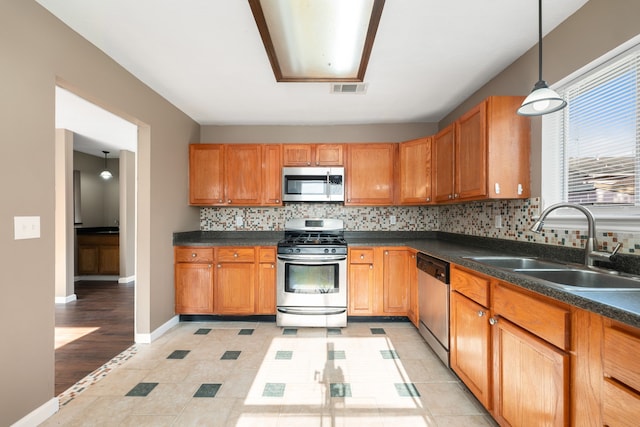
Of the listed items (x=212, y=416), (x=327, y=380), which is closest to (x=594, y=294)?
(x=327, y=380)

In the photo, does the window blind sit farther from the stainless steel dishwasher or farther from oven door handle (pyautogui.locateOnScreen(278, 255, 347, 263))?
oven door handle (pyautogui.locateOnScreen(278, 255, 347, 263))

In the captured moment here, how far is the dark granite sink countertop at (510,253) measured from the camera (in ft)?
3.16

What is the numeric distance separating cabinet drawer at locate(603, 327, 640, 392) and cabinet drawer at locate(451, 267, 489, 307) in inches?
28.9

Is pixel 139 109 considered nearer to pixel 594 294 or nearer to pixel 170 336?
pixel 170 336

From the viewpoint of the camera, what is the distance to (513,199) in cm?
234

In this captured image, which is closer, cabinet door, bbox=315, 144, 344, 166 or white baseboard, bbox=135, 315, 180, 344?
white baseboard, bbox=135, 315, 180, 344

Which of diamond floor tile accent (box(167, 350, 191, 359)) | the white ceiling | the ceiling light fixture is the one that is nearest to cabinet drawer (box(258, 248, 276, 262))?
diamond floor tile accent (box(167, 350, 191, 359))

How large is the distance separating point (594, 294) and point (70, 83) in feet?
9.89

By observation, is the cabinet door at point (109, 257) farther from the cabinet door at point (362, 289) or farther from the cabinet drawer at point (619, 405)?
the cabinet drawer at point (619, 405)

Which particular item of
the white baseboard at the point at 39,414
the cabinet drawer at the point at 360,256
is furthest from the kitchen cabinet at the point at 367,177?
the white baseboard at the point at 39,414

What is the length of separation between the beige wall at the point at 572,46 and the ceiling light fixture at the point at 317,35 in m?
1.20

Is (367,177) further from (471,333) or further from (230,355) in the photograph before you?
(230,355)

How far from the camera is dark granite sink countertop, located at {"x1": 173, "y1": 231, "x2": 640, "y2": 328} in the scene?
0.96 m

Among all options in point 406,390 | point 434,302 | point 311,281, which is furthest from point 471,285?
point 311,281
